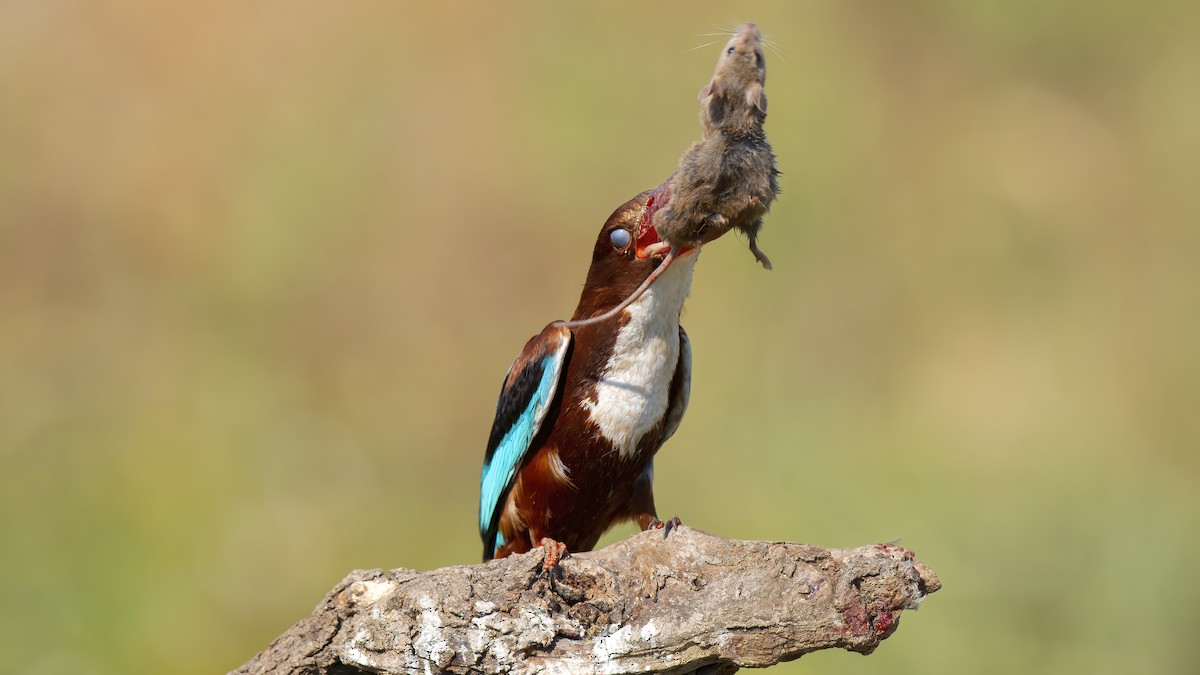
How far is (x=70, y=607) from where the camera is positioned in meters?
6.87

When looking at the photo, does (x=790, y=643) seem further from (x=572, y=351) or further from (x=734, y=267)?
(x=734, y=267)

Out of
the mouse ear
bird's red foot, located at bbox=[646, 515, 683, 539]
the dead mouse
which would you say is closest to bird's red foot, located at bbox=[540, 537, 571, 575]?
bird's red foot, located at bbox=[646, 515, 683, 539]

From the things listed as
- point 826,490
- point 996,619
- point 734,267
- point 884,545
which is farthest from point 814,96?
point 884,545

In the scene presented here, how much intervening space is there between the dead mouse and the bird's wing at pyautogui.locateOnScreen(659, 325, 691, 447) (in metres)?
0.71

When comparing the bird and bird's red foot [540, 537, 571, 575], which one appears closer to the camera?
bird's red foot [540, 537, 571, 575]

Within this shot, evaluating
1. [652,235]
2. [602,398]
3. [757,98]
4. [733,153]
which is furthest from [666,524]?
[757,98]

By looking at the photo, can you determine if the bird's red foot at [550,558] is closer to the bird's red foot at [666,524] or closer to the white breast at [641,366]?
the bird's red foot at [666,524]

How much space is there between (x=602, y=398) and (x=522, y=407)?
0.32 meters

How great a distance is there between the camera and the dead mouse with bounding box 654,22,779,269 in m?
3.23

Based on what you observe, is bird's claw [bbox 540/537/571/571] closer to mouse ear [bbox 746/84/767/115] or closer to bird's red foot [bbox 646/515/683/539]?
bird's red foot [bbox 646/515/683/539]

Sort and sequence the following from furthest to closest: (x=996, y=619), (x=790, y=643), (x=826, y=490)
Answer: (x=826, y=490)
(x=996, y=619)
(x=790, y=643)

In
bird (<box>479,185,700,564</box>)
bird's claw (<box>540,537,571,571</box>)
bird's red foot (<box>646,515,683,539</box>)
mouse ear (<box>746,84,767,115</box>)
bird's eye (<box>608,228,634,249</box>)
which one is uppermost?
bird's eye (<box>608,228,634,249</box>)

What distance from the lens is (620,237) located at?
380 cm

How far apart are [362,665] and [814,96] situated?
5885mm
